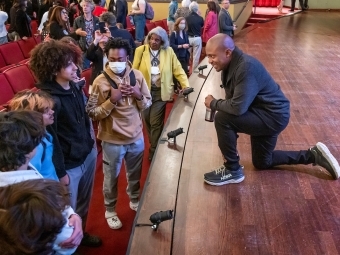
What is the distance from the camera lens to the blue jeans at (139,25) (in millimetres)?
7406

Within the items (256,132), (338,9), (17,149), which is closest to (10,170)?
(17,149)

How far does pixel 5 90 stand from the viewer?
3.46 m

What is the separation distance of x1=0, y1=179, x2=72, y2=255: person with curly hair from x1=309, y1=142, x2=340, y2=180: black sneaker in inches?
80.5

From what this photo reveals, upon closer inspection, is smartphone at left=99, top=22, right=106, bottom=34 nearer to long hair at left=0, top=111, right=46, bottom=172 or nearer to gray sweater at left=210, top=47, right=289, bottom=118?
gray sweater at left=210, top=47, right=289, bottom=118

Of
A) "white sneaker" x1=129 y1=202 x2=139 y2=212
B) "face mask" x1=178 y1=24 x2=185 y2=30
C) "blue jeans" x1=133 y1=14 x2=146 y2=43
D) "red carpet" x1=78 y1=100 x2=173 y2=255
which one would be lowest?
"red carpet" x1=78 y1=100 x2=173 y2=255

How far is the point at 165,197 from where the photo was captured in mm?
2422

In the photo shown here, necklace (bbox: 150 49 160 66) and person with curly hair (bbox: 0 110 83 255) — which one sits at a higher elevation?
person with curly hair (bbox: 0 110 83 255)

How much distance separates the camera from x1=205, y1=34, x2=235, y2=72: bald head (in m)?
2.22

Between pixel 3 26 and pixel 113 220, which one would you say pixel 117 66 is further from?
pixel 3 26

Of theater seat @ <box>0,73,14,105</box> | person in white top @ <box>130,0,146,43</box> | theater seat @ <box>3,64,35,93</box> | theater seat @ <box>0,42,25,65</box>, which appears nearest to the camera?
theater seat @ <box>0,73,14,105</box>

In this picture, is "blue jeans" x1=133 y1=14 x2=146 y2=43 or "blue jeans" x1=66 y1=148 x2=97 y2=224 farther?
"blue jeans" x1=133 y1=14 x2=146 y2=43

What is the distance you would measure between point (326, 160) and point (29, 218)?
217 cm

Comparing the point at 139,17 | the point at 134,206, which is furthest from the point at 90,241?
the point at 139,17

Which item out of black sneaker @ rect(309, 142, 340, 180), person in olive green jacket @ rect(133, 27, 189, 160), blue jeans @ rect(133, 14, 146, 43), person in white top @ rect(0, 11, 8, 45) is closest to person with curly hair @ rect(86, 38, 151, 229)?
person in olive green jacket @ rect(133, 27, 189, 160)
